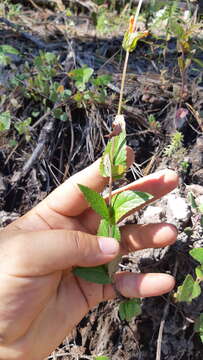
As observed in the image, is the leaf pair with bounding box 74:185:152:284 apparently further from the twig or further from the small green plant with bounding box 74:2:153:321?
the twig

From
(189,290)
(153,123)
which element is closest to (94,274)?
(189,290)

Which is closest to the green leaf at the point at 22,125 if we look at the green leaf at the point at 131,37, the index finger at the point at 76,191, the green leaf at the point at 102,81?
the green leaf at the point at 102,81

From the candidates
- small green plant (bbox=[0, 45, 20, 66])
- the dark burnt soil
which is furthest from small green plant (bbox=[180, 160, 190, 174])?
small green plant (bbox=[0, 45, 20, 66])

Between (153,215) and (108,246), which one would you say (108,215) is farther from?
(153,215)

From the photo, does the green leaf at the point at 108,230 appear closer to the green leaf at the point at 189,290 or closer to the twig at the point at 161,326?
the green leaf at the point at 189,290

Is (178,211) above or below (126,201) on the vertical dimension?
below

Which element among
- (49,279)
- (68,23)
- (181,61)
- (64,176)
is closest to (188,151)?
(181,61)

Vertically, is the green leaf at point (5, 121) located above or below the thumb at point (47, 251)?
above
